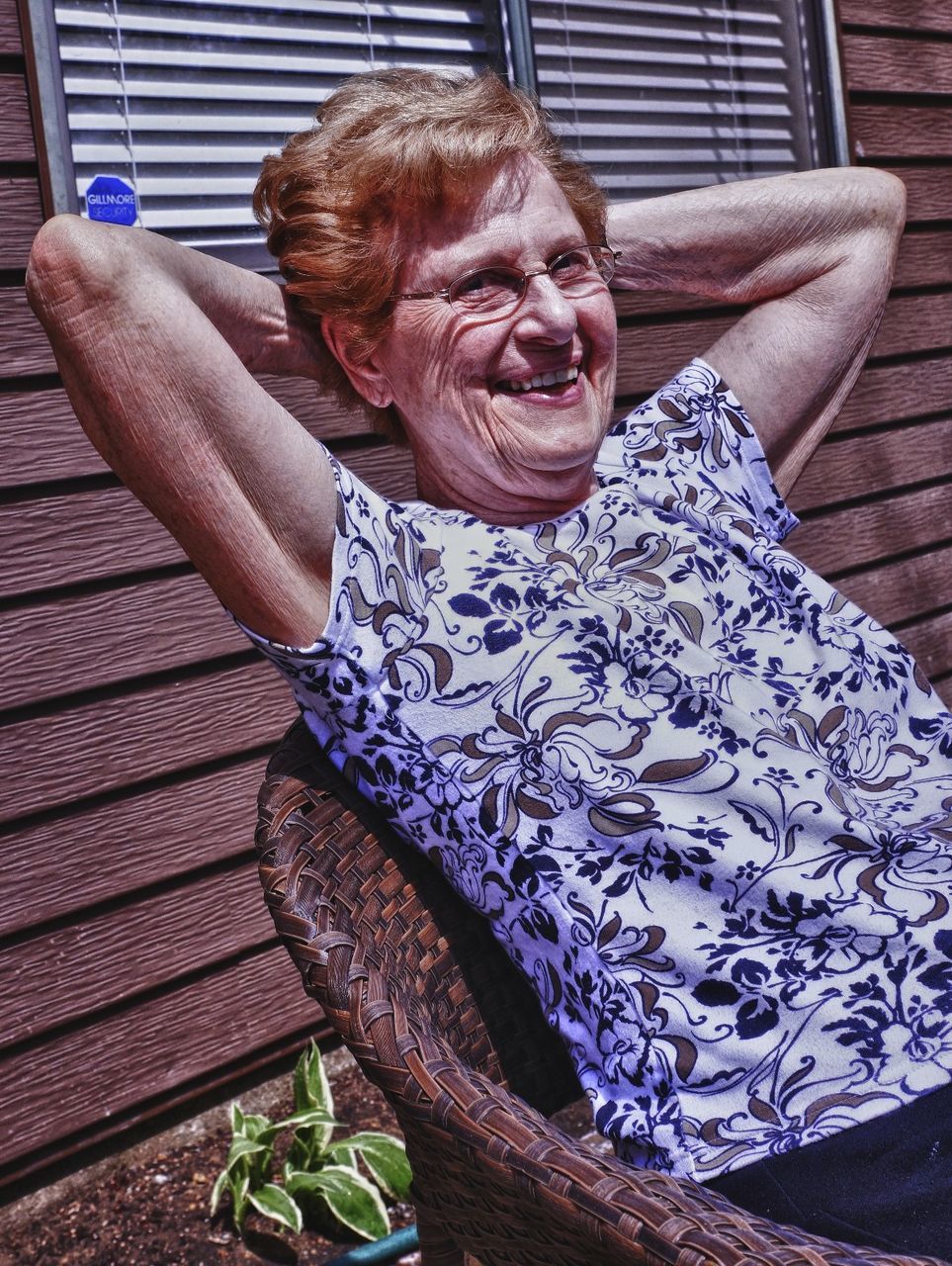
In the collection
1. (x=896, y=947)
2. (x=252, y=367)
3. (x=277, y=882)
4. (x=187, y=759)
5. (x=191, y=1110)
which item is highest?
(x=252, y=367)

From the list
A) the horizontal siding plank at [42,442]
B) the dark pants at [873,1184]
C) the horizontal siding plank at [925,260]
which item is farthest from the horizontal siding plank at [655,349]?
the dark pants at [873,1184]

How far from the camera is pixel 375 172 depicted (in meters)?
1.39

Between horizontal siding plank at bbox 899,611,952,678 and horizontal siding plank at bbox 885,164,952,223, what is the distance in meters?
1.24

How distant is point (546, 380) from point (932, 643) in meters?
2.67

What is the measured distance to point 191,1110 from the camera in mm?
2348

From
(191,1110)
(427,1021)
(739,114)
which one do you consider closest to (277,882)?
(427,1021)

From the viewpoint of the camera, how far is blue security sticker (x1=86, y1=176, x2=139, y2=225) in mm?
2082

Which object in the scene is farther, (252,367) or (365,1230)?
(365,1230)

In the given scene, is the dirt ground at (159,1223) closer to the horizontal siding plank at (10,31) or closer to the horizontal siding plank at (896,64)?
the horizontal siding plank at (10,31)

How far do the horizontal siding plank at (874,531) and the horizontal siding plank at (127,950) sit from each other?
1852 millimetres

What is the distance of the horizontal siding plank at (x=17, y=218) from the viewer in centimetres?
201

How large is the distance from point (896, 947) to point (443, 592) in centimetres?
61

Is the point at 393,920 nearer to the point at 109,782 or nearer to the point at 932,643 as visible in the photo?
the point at 109,782

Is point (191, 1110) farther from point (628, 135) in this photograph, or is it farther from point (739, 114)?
point (739, 114)
